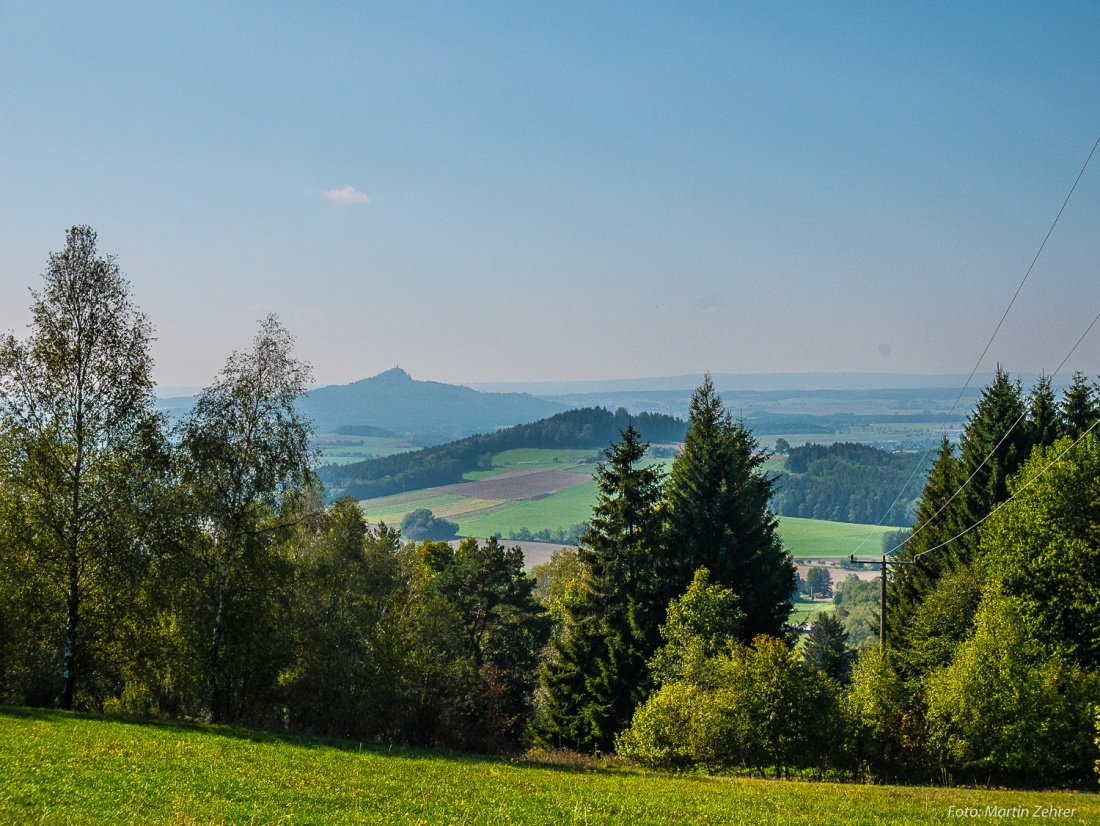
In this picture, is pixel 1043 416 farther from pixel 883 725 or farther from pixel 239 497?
pixel 239 497

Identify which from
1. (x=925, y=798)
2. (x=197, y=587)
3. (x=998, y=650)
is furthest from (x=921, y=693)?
(x=197, y=587)

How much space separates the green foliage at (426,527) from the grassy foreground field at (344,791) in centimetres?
16798

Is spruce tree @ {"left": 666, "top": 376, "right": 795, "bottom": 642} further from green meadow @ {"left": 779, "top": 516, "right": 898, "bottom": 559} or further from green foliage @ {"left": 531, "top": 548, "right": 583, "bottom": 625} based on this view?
green meadow @ {"left": 779, "top": 516, "right": 898, "bottom": 559}

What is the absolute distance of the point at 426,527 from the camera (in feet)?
634

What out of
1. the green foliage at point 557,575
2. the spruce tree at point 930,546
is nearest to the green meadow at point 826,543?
the green foliage at point 557,575

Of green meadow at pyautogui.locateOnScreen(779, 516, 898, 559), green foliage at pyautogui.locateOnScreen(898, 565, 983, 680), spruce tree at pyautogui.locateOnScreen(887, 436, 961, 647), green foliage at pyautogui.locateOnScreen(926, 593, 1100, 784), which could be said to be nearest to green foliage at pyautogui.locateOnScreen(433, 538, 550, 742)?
spruce tree at pyautogui.locateOnScreen(887, 436, 961, 647)

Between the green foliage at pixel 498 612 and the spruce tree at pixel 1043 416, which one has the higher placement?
the spruce tree at pixel 1043 416

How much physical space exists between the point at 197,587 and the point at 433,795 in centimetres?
1702

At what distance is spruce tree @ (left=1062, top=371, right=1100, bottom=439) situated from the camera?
39.7 meters

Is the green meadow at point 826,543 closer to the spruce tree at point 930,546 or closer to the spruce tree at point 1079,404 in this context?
the spruce tree at point 930,546

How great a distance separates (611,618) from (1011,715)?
18.3 metres

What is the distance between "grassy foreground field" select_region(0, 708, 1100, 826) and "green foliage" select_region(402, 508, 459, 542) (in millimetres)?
167981

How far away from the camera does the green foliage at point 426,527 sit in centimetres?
19075

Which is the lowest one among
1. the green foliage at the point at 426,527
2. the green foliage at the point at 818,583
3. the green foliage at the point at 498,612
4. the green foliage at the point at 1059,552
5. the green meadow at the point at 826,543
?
the green foliage at the point at 818,583
